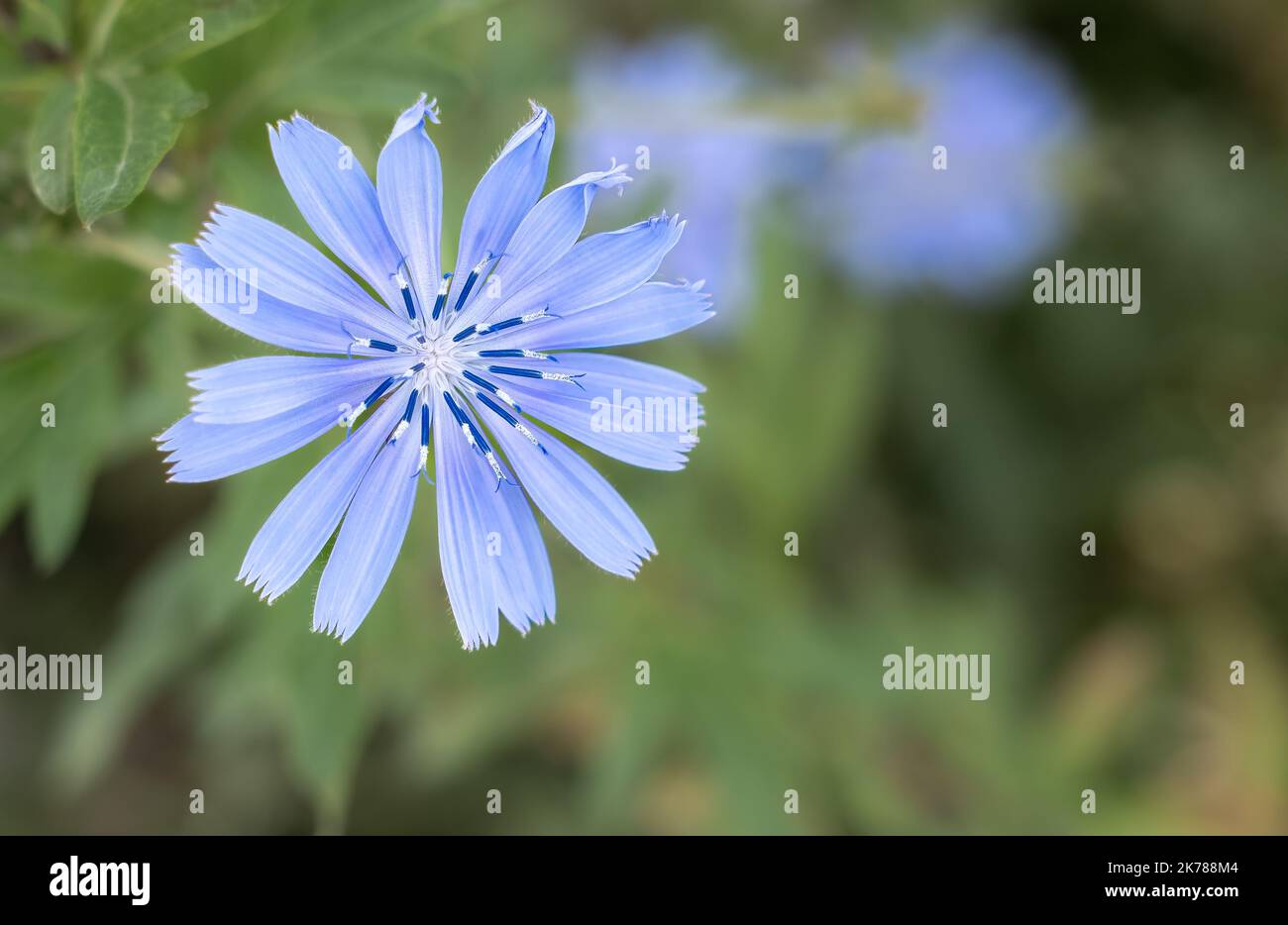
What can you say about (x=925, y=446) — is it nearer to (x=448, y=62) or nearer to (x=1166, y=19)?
(x=1166, y=19)

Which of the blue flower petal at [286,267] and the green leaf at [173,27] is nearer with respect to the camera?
the blue flower petal at [286,267]

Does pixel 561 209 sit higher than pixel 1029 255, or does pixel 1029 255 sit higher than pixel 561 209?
pixel 1029 255

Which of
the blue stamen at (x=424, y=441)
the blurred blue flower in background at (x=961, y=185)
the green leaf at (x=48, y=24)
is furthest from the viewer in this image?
the blurred blue flower in background at (x=961, y=185)

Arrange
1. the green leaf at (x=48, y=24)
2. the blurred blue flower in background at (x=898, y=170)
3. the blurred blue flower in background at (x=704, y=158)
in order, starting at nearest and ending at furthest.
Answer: the green leaf at (x=48, y=24) < the blurred blue flower in background at (x=704, y=158) < the blurred blue flower in background at (x=898, y=170)

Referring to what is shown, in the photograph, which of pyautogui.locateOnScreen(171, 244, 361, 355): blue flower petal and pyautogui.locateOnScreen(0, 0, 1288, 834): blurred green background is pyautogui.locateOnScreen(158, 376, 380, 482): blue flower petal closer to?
pyautogui.locateOnScreen(171, 244, 361, 355): blue flower petal

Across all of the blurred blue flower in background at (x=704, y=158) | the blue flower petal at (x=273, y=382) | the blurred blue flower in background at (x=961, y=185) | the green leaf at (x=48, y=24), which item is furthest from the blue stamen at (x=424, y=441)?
the blurred blue flower in background at (x=961, y=185)

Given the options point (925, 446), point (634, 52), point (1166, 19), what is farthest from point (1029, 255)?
point (634, 52)

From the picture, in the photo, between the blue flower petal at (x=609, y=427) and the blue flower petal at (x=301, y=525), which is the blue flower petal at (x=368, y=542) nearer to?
the blue flower petal at (x=301, y=525)
